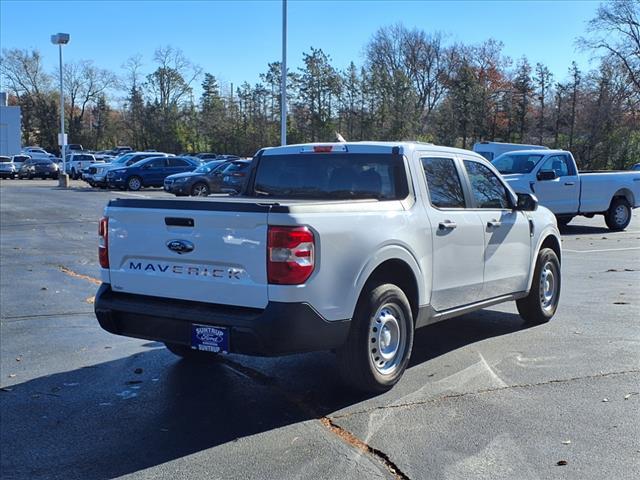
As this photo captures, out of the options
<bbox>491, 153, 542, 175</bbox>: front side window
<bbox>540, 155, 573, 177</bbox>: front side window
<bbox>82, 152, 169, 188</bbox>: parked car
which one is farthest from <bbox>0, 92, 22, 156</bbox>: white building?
<bbox>540, 155, 573, 177</bbox>: front side window

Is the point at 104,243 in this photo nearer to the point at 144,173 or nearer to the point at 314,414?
the point at 314,414

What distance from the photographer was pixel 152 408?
4.98m

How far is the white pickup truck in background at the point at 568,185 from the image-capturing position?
16.6 m

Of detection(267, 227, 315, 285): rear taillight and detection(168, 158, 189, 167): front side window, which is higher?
detection(168, 158, 189, 167): front side window

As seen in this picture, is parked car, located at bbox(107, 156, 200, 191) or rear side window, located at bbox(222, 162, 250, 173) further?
parked car, located at bbox(107, 156, 200, 191)

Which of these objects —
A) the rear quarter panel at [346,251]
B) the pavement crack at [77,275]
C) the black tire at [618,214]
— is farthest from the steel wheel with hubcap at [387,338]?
the black tire at [618,214]

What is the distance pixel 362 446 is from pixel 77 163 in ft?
161

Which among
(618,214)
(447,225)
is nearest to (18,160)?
(618,214)

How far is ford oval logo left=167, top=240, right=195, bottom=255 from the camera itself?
4.69 meters

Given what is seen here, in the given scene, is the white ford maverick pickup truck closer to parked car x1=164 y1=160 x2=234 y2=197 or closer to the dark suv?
the dark suv

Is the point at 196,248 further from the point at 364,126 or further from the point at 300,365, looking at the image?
the point at 364,126

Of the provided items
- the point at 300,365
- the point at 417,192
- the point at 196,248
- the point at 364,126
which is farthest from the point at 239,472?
the point at 364,126

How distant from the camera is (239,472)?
390 centimetres

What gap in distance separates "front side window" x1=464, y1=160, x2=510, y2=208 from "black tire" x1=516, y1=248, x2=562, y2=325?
0.94m
